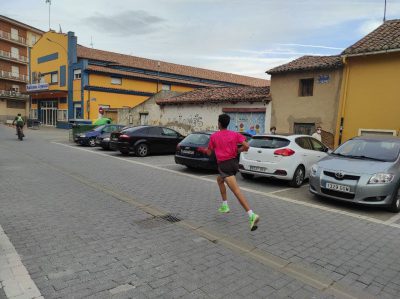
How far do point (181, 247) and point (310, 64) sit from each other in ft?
42.7

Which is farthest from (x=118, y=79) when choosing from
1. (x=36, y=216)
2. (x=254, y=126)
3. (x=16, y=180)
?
(x=36, y=216)

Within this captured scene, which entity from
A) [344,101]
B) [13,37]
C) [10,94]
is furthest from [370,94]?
[13,37]

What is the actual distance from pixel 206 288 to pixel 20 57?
6360cm

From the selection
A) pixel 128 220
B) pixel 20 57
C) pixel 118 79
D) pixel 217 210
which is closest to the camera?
pixel 128 220

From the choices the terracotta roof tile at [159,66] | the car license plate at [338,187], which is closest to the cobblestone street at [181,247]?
the car license plate at [338,187]

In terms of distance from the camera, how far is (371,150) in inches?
286

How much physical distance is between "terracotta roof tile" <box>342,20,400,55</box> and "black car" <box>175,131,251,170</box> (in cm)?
723

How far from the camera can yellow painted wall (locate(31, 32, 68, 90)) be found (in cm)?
3616

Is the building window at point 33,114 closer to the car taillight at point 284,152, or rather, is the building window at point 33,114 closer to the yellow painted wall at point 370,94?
the yellow painted wall at point 370,94

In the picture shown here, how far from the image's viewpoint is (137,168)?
11125mm

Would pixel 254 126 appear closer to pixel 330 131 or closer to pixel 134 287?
pixel 330 131

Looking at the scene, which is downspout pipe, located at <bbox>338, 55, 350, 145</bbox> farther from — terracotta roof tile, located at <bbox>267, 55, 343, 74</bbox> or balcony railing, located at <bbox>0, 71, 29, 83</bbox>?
balcony railing, located at <bbox>0, 71, 29, 83</bbox>

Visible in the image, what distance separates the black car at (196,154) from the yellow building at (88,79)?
70.9 ft

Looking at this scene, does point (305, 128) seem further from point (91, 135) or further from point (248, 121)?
point (91, 135)
